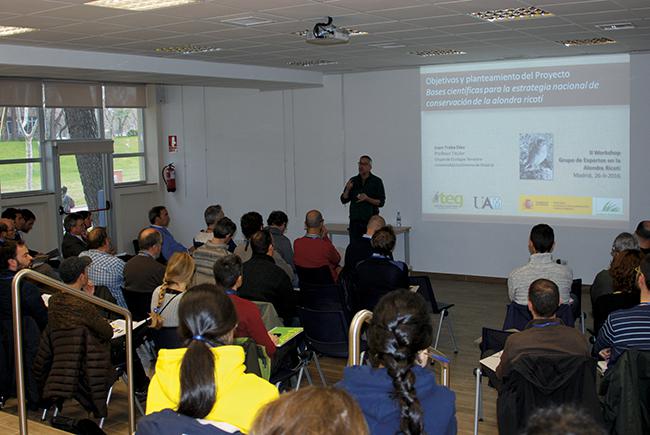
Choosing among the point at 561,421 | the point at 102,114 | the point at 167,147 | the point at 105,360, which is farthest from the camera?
the point at 167,147

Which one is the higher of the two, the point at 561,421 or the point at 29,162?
the point at 29,162

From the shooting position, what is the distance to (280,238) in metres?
7.22

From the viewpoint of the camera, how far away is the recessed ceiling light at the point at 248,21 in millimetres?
5902

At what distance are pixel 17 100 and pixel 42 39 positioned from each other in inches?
153

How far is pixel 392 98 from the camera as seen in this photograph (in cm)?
1049

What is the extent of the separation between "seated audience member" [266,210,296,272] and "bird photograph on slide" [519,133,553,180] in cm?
381

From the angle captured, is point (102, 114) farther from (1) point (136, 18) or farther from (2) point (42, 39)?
(1) point (136, 18)

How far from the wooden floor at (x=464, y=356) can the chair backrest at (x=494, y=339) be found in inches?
28.0

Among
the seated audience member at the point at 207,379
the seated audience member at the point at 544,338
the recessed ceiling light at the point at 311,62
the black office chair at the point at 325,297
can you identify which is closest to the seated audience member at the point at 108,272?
the black office chair at the point at 325,297

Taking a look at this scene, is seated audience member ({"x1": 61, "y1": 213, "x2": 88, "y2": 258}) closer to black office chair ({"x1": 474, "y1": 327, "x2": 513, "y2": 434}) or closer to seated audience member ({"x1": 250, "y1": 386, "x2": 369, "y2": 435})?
black office chair ({"x1": 474, "y1": 327, "x2": 513, "y2": 434})

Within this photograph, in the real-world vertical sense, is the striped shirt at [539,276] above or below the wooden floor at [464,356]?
above

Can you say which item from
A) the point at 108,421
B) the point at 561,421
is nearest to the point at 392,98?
the point at 108,421

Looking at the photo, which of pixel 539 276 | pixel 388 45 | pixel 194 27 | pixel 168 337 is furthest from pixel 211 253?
pixel 388 45

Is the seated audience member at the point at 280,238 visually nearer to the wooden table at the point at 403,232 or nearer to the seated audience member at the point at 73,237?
the seated audience member at the point at 73,237
